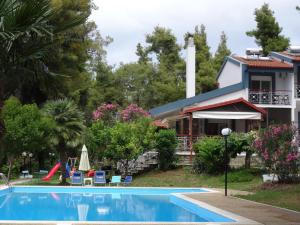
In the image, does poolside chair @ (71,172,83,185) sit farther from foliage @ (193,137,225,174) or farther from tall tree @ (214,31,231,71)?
tall tree @ (214,31,231,71)

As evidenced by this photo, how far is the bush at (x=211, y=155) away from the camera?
24391 millimetres

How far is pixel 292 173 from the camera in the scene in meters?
20.4

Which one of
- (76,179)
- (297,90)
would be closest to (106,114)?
(76,179)

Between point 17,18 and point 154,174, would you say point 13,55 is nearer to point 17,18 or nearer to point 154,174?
point 17,18

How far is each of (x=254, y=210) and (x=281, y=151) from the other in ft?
22.6

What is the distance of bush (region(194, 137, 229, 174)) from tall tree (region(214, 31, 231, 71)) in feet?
76.8

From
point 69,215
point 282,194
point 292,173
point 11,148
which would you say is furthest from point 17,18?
point 11,148

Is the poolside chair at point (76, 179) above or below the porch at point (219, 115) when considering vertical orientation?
below

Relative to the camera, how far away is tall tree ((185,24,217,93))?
4491 centimetres

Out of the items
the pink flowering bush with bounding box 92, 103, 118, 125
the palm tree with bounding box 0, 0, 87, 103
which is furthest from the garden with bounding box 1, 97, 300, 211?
the palm tree with bounding box 0, 0, 87, 103

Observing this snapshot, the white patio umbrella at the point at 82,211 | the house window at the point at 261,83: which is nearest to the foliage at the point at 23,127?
the white patio umbrella at the point at 82,211

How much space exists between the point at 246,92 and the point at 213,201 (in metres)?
16.4

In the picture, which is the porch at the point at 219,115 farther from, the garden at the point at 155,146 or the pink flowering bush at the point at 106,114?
the pink flowering bush at the point at 106,114

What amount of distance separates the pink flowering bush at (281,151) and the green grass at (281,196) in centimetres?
82
